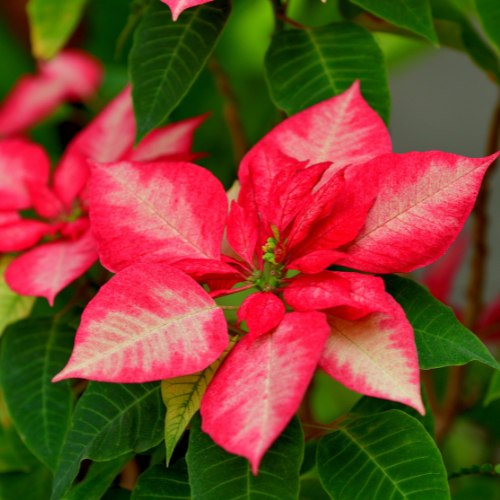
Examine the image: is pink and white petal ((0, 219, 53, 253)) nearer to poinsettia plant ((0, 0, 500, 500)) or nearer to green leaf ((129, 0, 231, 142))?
poinsettia plant ((0, 0, 500, 500))

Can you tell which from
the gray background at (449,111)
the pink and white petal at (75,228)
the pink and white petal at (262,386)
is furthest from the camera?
the gray background at (449,111)

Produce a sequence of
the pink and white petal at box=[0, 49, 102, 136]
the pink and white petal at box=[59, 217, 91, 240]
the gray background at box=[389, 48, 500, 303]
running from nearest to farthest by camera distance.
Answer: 1. the pink and white petal at box=[59, 217, 91, 240]
2. the pink and white petal at box=[0, 49, 102, 136]
3. the gray background at box=[389, 48, 500, 303]

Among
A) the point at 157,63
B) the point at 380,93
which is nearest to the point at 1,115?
the point at 157,63

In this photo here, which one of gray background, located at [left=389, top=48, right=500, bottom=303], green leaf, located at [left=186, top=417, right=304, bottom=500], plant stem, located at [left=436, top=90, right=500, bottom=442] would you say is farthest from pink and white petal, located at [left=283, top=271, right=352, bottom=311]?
gray background, located at [left=389, top=48, right=500, bottom=303]

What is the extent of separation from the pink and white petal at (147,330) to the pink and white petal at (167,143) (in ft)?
0.78

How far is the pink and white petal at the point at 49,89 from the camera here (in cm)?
83

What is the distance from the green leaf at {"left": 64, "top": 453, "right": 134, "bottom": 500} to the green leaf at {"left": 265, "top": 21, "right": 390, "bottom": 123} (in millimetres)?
336

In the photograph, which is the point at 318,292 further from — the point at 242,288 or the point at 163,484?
the point at 163,484

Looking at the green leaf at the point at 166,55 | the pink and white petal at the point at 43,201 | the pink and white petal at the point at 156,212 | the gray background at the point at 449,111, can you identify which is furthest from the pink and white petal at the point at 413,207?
the gray background at the point at 449,111

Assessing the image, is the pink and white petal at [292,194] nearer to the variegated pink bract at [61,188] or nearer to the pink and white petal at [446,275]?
the variegated pink bract at [61,188]

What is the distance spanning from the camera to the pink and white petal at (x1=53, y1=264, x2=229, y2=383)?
325mm

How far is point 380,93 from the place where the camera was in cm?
48

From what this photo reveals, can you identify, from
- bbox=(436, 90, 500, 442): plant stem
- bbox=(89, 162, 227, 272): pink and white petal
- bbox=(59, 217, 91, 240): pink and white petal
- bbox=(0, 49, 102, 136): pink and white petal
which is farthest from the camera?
bbox=(0, 49, 102, 136): pink and white petal

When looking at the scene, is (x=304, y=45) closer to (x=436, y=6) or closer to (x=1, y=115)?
(x=436, y=6)
